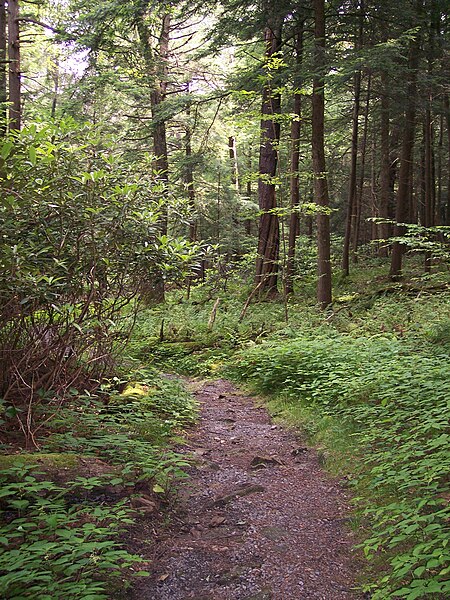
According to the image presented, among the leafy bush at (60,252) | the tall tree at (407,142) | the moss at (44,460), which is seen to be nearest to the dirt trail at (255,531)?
the moss at (44,460)

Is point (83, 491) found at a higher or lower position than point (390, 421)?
lower

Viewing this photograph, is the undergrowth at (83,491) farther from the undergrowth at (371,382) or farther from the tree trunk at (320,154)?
the tree trunk at (320,154)

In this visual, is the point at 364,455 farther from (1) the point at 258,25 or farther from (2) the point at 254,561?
(1) the point at 258,25

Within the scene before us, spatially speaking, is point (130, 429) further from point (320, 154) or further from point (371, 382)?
point (320, 154)

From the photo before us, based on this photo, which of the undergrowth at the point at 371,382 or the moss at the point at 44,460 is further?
the moss at the point at 44,460

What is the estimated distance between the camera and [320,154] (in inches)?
427

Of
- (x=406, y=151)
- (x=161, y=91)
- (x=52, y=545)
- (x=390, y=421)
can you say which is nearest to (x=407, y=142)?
(x=406, y=151)

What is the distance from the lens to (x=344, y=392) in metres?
6.17

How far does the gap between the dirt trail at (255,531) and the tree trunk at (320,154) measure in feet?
20.4

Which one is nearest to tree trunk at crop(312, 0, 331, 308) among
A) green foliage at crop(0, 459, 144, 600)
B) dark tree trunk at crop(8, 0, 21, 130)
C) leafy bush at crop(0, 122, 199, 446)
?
leafy bush at crop(0, 122, 199, 446)

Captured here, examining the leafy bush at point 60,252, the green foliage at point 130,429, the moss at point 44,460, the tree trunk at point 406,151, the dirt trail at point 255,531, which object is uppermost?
the tree trunk at point 406,151

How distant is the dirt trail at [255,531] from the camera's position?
3131mm

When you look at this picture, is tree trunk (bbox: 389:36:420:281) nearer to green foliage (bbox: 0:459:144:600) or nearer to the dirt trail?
the dirt trail

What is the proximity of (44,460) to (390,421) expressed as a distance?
10.9ft
